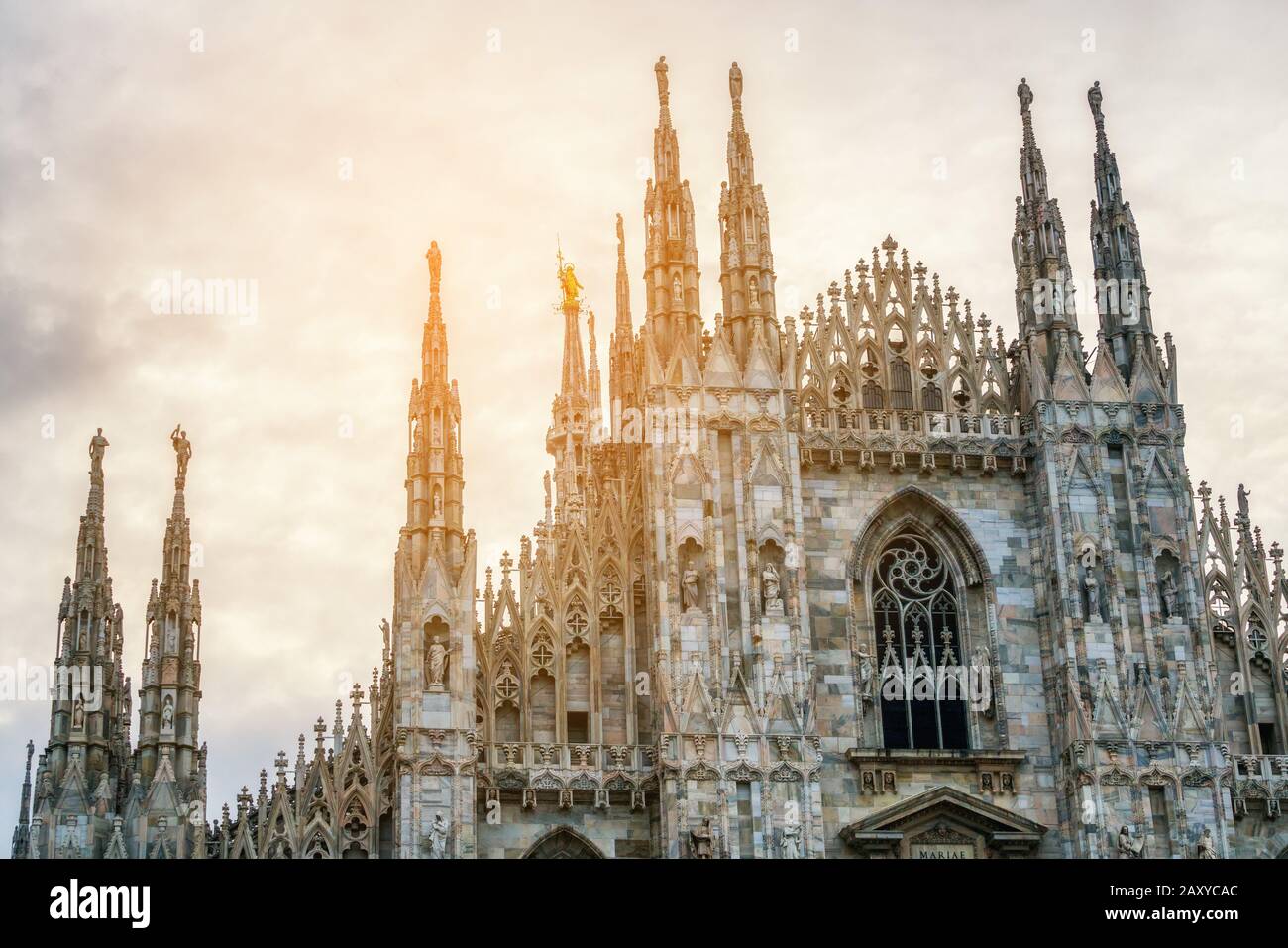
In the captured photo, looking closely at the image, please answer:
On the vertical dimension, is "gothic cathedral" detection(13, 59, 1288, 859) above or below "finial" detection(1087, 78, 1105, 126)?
below

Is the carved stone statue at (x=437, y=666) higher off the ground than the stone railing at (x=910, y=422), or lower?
lower

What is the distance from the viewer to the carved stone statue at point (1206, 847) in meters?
34.8

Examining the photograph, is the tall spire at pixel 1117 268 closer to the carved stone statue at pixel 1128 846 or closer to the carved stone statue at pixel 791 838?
the carved stone statue at pixel 1128 846

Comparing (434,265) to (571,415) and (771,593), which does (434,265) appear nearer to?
(771,593)

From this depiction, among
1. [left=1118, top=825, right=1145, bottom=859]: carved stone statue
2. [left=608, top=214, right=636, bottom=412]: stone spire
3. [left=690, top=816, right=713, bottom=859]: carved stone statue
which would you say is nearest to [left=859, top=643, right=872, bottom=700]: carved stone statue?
[left=690, top=816, right=713, bottom=859]: carved stone statue

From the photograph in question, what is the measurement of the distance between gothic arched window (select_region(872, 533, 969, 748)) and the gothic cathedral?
0.06 meters

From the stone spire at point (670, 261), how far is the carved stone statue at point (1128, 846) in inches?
457

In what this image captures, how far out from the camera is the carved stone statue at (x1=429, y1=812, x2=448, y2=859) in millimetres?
32875

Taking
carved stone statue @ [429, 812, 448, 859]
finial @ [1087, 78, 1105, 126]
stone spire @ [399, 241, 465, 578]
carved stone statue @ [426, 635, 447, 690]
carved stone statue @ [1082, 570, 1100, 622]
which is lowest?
carved stone statue @ [429, 812, 448, 859]

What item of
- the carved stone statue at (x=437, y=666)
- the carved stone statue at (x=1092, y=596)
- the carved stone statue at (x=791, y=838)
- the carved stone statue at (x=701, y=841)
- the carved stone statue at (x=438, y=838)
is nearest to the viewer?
the carved stone statue at (x=701, y=841)

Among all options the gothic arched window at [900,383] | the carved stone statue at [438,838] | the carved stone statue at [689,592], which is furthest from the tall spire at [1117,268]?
the carved stone statue at [438,838]

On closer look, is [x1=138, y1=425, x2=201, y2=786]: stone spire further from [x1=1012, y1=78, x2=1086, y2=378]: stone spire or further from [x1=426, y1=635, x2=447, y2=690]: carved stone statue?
[x1=1012, y1=78, x2=1086, y2=378]: stone spire
